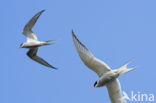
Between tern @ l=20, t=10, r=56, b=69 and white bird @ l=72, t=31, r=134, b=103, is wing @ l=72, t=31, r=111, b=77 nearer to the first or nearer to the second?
white bird @ l=72, t=31, r=134, b=103

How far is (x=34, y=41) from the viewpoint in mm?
14180

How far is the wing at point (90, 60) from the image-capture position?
1080 cm

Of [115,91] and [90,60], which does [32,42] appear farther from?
[115,91]

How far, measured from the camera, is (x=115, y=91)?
37.8 feet

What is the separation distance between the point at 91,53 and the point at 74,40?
56 cm

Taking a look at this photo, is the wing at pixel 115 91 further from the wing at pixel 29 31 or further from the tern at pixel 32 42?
the wing at pixel 29 31

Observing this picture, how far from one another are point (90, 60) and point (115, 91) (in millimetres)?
1232

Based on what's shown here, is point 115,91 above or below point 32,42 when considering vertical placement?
below

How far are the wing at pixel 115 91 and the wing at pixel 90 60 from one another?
1.59ft

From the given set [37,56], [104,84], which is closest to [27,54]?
[37,56]

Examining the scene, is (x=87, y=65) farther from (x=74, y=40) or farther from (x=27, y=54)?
(x=27, y=54)

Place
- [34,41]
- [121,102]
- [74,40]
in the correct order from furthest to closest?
[34,41] < [121,102] < [74,40]

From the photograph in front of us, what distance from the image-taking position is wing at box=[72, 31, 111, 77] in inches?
425

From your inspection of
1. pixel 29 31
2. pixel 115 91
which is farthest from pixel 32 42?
pixel 115 91
